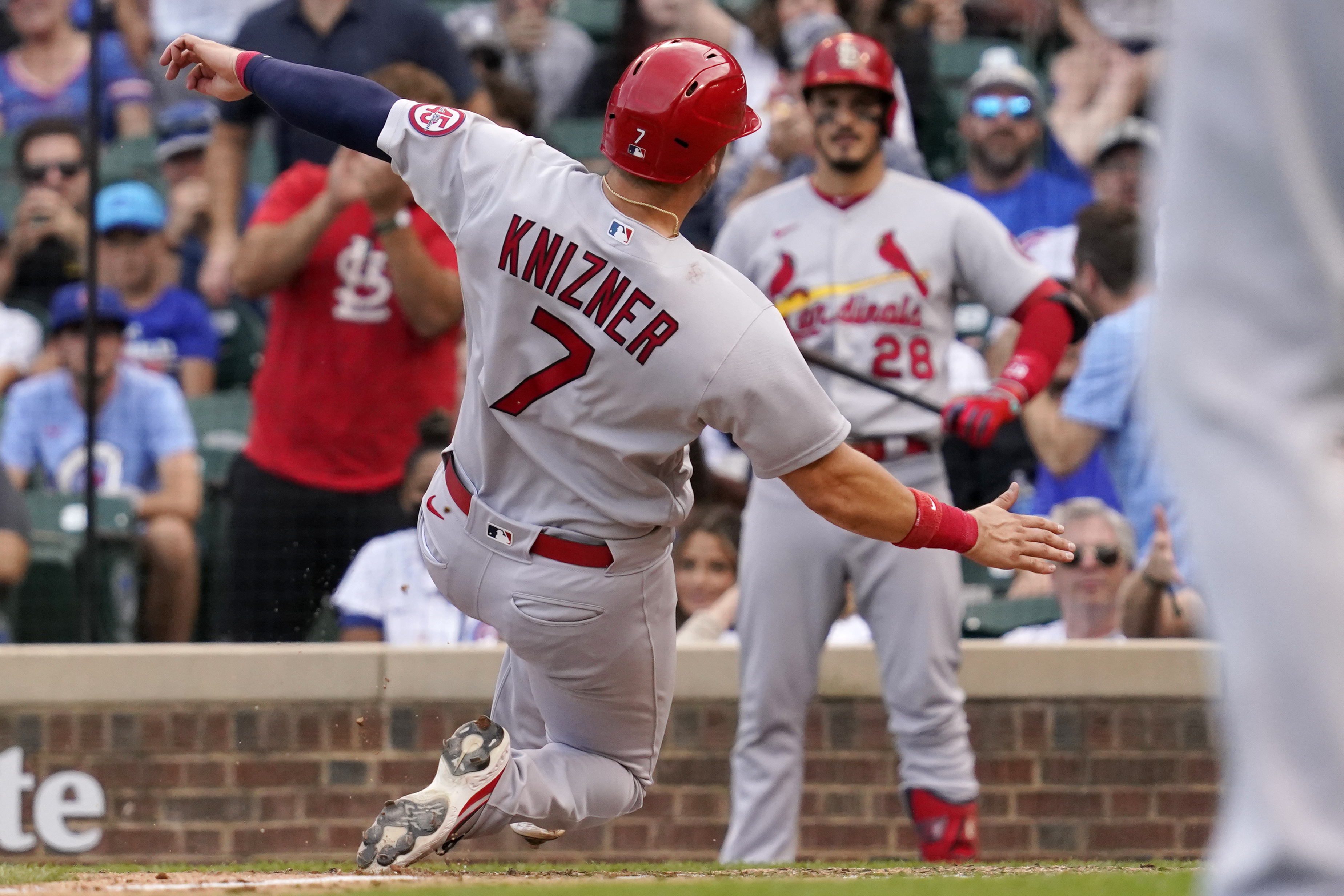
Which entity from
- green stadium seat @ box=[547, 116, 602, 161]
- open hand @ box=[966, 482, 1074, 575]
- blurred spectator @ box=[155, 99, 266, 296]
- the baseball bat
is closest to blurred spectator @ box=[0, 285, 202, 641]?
blurred spectator @ box=[155, 99, 266, 296]

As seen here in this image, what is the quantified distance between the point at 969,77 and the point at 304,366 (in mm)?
2775

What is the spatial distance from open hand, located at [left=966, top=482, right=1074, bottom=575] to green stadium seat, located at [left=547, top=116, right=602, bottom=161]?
3792mm

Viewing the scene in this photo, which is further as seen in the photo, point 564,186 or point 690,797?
point 690,797

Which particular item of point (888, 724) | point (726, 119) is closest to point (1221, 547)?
point (726, 119)

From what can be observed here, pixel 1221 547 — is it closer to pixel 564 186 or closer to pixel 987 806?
pixel 564 186

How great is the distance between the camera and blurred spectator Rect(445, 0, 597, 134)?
689 centimetres

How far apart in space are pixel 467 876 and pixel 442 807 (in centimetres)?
46

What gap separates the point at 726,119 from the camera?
3.19 m

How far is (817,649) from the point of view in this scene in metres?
4.71

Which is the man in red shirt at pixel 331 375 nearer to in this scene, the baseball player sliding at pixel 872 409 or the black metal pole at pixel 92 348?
the black metal pole at pixel 92 348

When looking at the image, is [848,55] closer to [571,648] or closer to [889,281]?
[889,281]

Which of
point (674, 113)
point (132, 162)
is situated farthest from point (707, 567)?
point (132, 162)

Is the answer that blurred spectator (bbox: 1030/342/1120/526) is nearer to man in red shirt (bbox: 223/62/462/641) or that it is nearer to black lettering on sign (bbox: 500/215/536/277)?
man in red shirt (bbox: 223/62/462/641)

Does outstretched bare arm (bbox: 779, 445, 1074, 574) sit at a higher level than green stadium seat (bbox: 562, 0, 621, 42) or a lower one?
lower
